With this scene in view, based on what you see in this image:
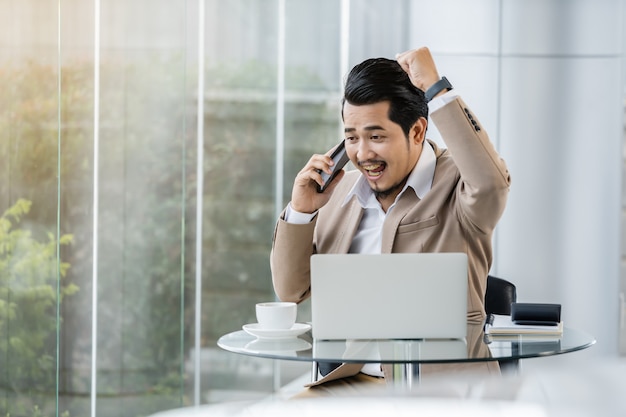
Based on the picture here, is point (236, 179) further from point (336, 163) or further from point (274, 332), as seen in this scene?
point (274, 332)

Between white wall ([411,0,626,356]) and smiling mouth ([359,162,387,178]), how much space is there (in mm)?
2835

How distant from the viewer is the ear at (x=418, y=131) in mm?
2574

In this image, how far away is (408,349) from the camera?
1.83 metres

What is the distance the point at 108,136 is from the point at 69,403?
36.6 inches

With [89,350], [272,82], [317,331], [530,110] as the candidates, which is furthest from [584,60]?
[317,331]

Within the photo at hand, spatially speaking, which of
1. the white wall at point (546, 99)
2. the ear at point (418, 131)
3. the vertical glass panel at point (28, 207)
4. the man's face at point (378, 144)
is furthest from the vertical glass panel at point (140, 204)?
the white wall at point (546, 99)

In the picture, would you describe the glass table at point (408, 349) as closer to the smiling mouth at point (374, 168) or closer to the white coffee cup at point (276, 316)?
the white coffee cup at point (276, 316)

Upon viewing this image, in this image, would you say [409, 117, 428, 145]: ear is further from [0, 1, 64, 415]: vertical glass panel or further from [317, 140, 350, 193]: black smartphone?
[0, 1, 64, 415]: vertical glass panel

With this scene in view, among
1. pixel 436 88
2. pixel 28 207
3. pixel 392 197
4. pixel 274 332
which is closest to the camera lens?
pixel 274 332

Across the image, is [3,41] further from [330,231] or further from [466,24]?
[466,24]

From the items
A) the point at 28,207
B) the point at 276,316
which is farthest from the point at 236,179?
the point at 276,316

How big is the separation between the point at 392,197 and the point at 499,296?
0.50 m

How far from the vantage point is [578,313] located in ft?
17.5

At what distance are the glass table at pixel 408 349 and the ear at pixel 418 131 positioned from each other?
0.67 m
